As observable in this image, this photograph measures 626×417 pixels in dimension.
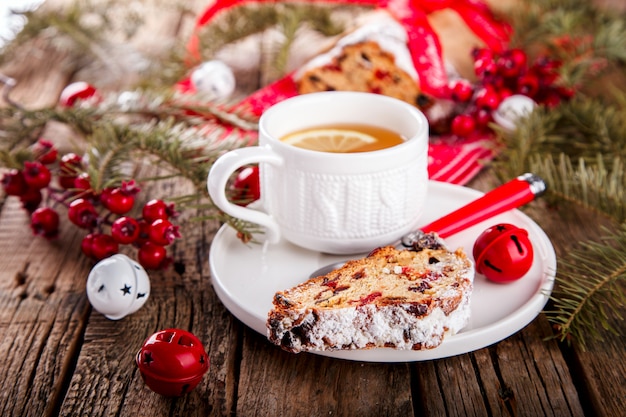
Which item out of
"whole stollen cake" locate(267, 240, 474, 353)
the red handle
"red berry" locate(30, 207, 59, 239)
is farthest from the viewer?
"red berry" locate(30, 207, 59, 239)

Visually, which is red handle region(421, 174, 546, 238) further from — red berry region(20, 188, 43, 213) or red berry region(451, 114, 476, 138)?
red berry region(20, 188, 43, 213)

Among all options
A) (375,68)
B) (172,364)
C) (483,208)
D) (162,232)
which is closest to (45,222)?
(162,232)

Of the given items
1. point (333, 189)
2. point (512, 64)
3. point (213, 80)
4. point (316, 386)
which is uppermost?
point (333, 189)

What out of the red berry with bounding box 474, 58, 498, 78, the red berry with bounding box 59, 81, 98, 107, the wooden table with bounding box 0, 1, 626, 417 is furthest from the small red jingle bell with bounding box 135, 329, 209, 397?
the red berry with bounding box 474, 58, 498, 78

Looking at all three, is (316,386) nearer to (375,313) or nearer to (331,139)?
(375,313)

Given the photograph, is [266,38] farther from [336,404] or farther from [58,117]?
[336,404]

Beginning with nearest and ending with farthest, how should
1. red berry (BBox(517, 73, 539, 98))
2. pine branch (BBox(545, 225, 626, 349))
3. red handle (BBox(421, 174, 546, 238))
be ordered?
pine branch (BBox(545, 225, 626, 349)) → red handle (BBox(421, 174, 546, 238)) → red berry (BBox(517, 73, 539, 98))
